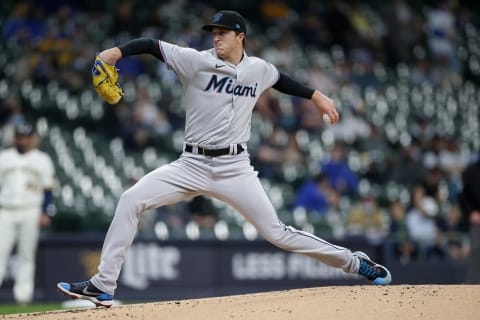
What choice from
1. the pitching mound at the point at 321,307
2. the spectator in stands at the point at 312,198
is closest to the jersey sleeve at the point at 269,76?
the pitching mound at the point at 321,307

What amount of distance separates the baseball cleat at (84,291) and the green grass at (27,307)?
3529mm

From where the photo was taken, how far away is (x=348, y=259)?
7.16 meters

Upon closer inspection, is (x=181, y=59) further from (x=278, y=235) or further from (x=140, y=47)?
(x=278, y=235)

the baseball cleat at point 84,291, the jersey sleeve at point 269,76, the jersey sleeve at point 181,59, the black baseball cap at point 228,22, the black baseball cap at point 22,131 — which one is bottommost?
the baseball cleat at point 84,291

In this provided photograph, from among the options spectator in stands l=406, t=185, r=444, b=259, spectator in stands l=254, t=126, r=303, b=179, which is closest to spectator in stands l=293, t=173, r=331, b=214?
spectator in stands l=254, t=126, r=303, b=179

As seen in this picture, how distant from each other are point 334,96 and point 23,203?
6.43 m

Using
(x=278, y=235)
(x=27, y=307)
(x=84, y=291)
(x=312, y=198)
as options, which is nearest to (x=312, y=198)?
(x=312, y=198)

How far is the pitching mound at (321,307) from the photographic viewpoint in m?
6.40

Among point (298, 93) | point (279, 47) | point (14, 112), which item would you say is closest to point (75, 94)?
point (14, 112)

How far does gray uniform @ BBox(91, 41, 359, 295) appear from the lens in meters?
6.69

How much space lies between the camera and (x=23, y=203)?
36.4ft

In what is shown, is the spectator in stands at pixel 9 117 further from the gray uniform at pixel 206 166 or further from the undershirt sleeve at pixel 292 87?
the gray uniform at pixel 206 166

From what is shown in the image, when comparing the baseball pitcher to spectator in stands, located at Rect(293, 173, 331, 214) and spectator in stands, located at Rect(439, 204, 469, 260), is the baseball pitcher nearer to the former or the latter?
spectator in stands, located at Rect(293, 173, 331, 214)

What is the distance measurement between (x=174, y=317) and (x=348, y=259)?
1360 millimetres
